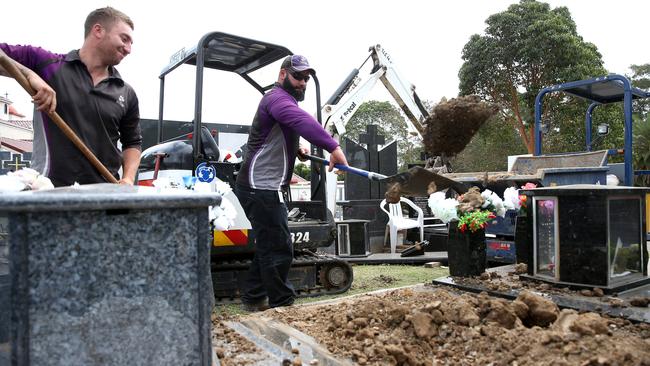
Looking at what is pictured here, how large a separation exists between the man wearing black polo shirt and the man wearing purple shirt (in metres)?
1.31

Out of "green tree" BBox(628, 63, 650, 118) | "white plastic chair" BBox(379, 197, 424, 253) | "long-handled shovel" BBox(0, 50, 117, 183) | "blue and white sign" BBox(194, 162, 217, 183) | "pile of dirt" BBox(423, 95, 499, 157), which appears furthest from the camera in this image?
"green tree" BBox(628, 63, 650, 118)

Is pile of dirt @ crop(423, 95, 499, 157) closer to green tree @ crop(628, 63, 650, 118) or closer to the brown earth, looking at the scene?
the brown earth

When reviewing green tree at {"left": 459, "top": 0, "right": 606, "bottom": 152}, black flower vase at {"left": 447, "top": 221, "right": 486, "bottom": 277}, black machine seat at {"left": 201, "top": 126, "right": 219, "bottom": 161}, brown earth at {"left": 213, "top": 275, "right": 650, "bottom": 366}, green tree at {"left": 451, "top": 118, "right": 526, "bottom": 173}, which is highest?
green tree at {"left": 459, "top": 0, "right": 606, "bottom": 152}

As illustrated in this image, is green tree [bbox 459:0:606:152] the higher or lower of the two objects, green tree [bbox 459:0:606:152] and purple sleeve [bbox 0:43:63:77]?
the higher

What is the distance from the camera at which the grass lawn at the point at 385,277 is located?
234 inches

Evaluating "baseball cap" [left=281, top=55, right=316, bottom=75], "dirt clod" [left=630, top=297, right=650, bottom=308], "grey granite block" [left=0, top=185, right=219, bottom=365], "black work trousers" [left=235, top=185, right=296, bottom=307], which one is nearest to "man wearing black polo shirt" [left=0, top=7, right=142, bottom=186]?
"grey granite block" [left=0, top=185, right=219, bottom=365]

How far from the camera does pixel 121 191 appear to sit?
1384 mm

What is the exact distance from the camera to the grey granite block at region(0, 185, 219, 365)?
1.19m

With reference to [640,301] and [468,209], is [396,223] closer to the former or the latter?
[468,209]

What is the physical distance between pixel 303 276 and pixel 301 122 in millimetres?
2522

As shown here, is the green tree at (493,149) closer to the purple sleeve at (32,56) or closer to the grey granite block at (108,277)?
the purple sleeve at (32,56)

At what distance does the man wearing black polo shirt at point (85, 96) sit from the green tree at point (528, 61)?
2079cm

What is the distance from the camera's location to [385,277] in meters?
6.58

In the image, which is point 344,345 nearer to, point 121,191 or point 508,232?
point 121,191
